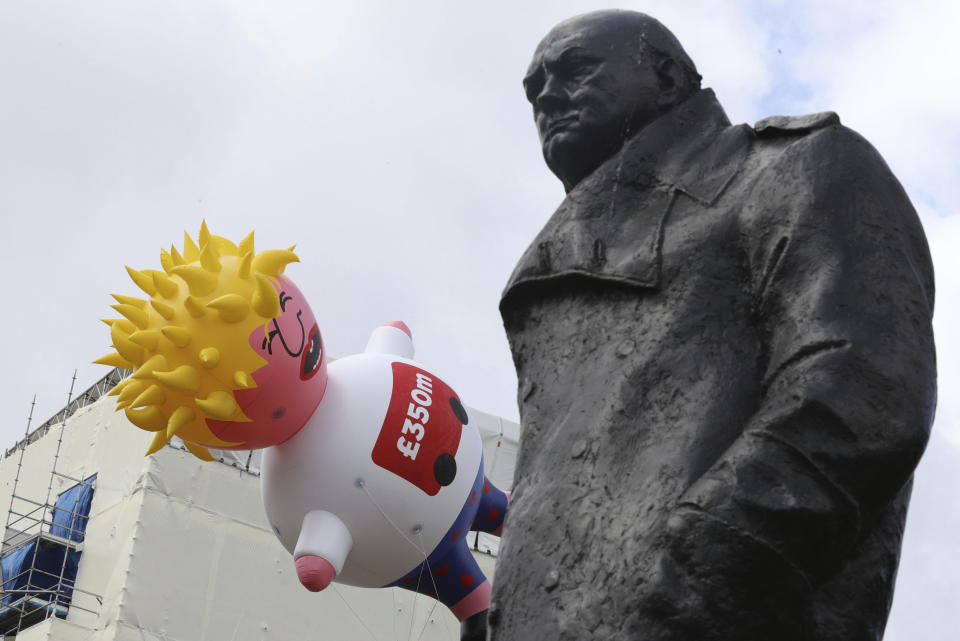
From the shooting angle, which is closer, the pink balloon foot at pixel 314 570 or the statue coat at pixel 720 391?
the statue coat at pixel 720 391

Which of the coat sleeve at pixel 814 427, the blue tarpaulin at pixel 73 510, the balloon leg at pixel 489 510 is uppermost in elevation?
the coat sleeve at pixel 814 427

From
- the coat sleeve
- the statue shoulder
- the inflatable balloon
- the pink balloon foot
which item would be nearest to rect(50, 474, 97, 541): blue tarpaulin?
the inflatable balloon

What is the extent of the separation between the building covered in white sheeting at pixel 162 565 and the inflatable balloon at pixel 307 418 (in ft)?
30.8

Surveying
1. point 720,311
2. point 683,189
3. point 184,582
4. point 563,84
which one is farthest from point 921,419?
point 184,582

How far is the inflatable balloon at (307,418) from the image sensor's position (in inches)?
320

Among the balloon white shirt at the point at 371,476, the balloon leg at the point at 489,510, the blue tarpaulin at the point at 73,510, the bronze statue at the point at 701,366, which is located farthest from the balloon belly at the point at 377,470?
the blue tarpaulin at the point at 73,510

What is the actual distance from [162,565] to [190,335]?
11.4m

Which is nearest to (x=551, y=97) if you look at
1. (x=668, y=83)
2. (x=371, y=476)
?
(x=668, y=83)

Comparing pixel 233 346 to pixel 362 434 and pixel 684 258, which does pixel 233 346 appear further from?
pixel 684 258

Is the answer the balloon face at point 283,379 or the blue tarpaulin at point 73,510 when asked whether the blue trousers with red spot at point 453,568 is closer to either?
the balloon face at point 283,379

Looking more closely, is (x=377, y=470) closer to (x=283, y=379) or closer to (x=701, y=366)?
(x=283, y=379)

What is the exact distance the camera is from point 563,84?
3.20m

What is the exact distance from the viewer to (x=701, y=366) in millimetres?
2701

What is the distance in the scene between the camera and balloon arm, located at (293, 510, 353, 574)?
8906 mm
